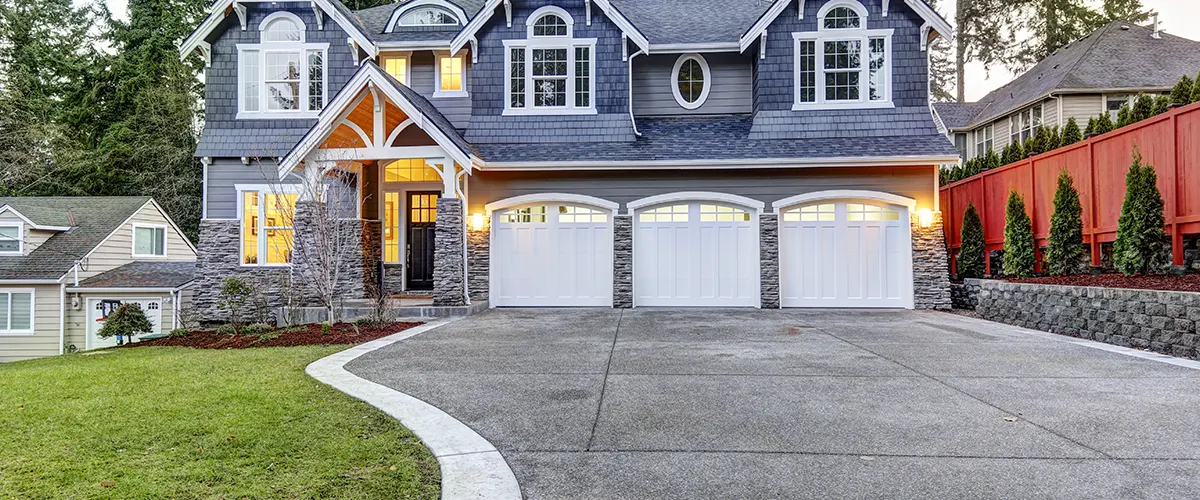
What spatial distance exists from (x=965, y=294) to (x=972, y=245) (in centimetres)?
95

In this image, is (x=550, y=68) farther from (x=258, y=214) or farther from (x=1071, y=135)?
(x=1071, y=135)

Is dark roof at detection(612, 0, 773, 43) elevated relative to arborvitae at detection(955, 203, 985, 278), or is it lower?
elevated

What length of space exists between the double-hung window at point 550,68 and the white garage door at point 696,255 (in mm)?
2741

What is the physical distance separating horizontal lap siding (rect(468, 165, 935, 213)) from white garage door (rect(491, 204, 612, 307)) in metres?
0.41

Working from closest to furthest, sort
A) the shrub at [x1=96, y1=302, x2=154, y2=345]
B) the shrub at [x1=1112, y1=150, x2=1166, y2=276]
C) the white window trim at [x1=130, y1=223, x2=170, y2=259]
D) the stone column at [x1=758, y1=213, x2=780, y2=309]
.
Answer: the shrub at [x1=1112, y1=150, x2=1166, y2=276] < the shrub at [x1=96, y1=302, x2=154, y2=345] < the stone column at [x1=758, y1=213, x2=780, y2=309] < the white window trim at [x1=130, y1=223, x2=170, y2=259]

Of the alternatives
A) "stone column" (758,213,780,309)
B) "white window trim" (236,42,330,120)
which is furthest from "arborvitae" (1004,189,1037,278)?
"white window trim" (236,42,330,120)

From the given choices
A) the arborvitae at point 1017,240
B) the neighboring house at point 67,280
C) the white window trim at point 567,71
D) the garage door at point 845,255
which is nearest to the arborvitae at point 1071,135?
the arborvitae at point 1017,240

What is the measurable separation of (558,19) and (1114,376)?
10592 millimetres

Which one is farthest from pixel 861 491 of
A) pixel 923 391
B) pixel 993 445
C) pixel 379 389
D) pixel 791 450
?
pixel 379 389

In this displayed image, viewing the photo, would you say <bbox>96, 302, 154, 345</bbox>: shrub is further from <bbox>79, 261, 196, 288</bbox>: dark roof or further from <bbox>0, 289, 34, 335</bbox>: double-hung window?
<bbox>0, 289, 34, 335</bbox>: double-hung window

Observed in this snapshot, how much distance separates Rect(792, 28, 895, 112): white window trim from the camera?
1206cm

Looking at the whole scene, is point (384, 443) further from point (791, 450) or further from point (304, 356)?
point (304, 356)

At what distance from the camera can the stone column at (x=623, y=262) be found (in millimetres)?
11867

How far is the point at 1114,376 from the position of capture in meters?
5.21
